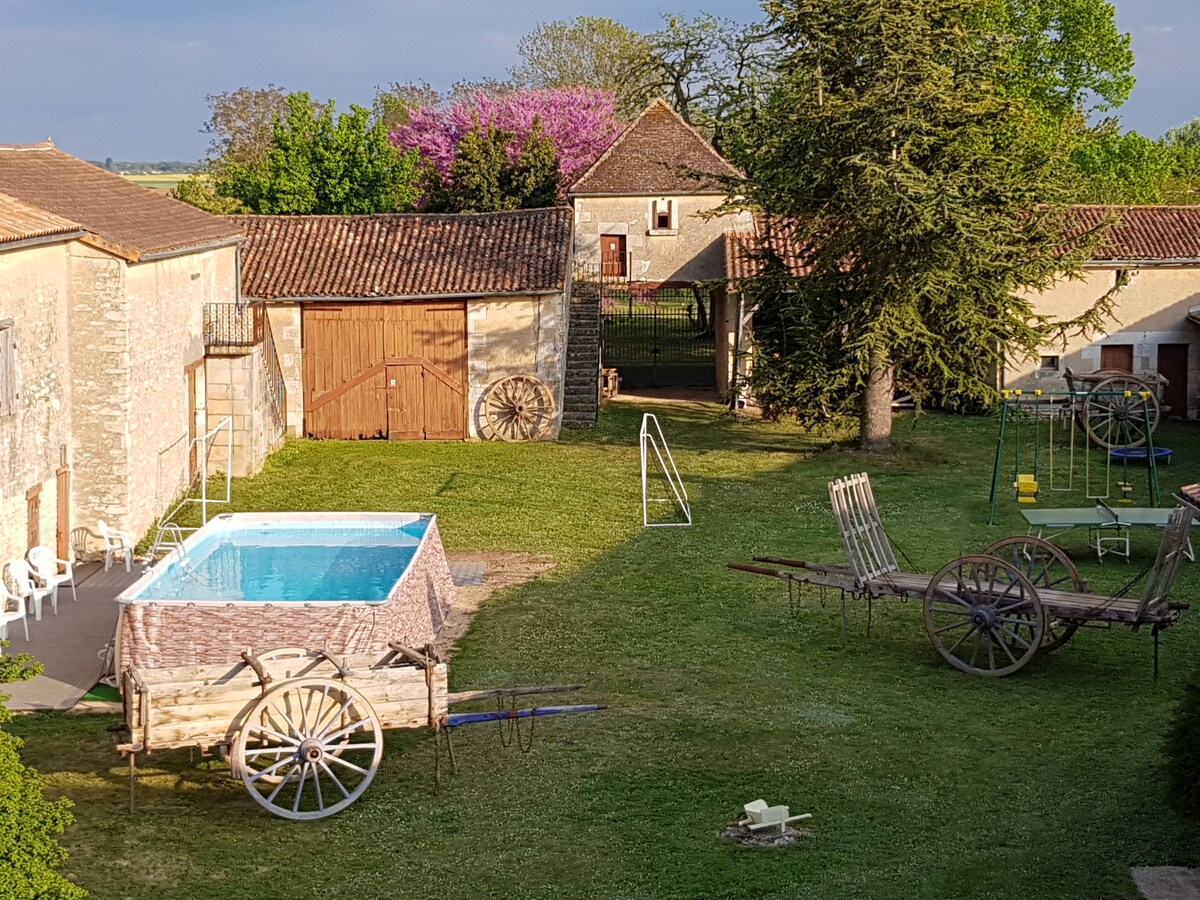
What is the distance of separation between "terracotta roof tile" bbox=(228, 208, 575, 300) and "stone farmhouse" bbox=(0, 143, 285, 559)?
17.7 ft

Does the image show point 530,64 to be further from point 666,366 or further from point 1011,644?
point 1011,644

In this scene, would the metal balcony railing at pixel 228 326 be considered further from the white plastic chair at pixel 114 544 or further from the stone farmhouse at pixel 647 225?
the stone farmhouse at pixel 647 225

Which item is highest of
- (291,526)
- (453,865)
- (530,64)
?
(530,64)

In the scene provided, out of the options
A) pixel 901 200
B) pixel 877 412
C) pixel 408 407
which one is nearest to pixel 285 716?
pixel 901 200

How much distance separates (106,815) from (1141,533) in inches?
575

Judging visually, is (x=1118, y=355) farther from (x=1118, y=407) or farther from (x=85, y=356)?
(x=85, y=356)

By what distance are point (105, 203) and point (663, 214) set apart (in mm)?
16772

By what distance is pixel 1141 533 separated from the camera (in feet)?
66.8

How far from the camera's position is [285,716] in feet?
33.8

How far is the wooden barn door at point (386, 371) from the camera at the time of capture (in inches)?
1108

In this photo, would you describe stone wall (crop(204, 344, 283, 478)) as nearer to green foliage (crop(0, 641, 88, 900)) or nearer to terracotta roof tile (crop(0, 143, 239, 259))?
terracotta roof tile (crop(0, 143, 239, 259))

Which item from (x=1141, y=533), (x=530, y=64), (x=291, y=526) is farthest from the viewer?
(x=530, y=64)

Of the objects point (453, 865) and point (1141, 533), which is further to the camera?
point (1141, 533)

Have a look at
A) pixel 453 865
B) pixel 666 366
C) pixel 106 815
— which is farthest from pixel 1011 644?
pixel 666 366
